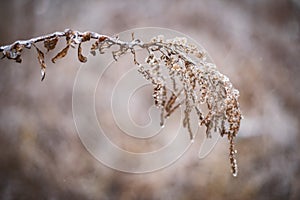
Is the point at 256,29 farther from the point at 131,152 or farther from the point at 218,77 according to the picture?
the point at 218,77

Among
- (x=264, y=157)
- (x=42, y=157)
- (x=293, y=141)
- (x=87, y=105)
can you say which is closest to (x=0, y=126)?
(x=42, y=157)

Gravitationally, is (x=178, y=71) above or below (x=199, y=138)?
below

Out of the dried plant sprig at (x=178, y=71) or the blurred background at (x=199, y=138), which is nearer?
the dried plant sprig at (x=178, y=71)

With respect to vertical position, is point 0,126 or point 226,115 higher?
point 0,126

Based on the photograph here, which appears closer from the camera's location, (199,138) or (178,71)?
(178,71)

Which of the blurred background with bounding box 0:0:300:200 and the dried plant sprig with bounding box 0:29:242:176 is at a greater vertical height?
the blurred background with bounding box 0:0:300:200

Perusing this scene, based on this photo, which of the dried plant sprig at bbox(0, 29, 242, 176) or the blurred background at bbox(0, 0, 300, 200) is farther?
the blurred background at bbox(0, 0, 300, 200)

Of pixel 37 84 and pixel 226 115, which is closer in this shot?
pixel 226 115

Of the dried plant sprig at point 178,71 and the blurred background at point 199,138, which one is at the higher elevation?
the blurred background at point 199,138
